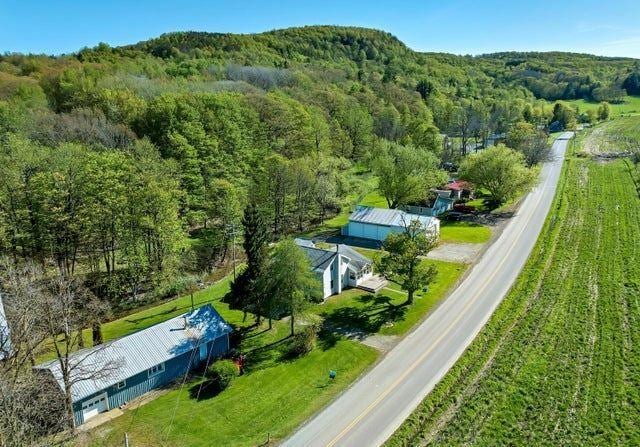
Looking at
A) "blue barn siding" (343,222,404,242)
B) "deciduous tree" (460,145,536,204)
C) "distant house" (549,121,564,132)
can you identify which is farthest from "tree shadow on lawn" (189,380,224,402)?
"distant house" (549,121,564,132)

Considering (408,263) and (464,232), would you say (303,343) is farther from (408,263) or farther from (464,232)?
(464,232)

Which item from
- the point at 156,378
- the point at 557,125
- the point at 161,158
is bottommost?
the point at 156,378

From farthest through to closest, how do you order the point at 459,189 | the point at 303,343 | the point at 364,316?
the point at 459,189, the point at 364,316, the point at 303,343

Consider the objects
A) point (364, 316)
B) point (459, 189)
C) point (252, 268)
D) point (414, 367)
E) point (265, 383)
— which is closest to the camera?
point (265, 383)

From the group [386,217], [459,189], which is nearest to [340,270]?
[386,217]

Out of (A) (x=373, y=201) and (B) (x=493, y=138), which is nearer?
(A) (x=373, y=201)

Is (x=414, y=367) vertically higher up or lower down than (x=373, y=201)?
lower down

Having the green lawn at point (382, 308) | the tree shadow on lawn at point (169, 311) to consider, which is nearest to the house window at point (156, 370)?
the tree shadow on lawn at point (169, 311)
